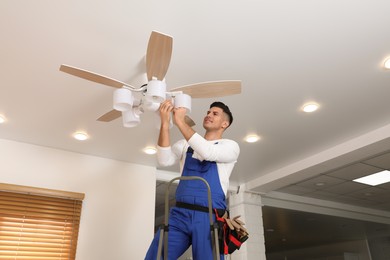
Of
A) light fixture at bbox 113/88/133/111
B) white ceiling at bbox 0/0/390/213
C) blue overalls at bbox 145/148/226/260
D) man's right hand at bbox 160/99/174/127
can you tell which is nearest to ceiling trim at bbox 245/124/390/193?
→ white ceiling at bbox 0/0/390/213

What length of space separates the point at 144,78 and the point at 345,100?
166cm

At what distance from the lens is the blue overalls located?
1635 mm

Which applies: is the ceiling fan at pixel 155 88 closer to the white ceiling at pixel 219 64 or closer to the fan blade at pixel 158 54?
the fan blade at pixel 158 54

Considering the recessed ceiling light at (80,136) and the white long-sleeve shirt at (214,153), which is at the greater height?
the recessed ceiling light at (80,136)

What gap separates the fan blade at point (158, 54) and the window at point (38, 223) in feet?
6.89

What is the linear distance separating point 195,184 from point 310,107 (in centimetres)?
162

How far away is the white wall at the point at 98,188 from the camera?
11.3ft

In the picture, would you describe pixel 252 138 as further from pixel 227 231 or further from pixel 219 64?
pixel 227 231

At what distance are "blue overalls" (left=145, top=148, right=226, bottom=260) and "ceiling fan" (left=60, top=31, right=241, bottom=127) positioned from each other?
1.37ft

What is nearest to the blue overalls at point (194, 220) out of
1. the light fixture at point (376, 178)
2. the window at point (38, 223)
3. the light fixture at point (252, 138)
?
the light fixture at point (252, 138)

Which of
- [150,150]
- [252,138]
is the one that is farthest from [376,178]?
[150,150]

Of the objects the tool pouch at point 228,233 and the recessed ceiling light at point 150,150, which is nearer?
the tool pouch at point 228,233

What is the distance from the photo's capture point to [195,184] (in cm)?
176

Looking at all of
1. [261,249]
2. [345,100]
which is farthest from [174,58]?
[261,249]
